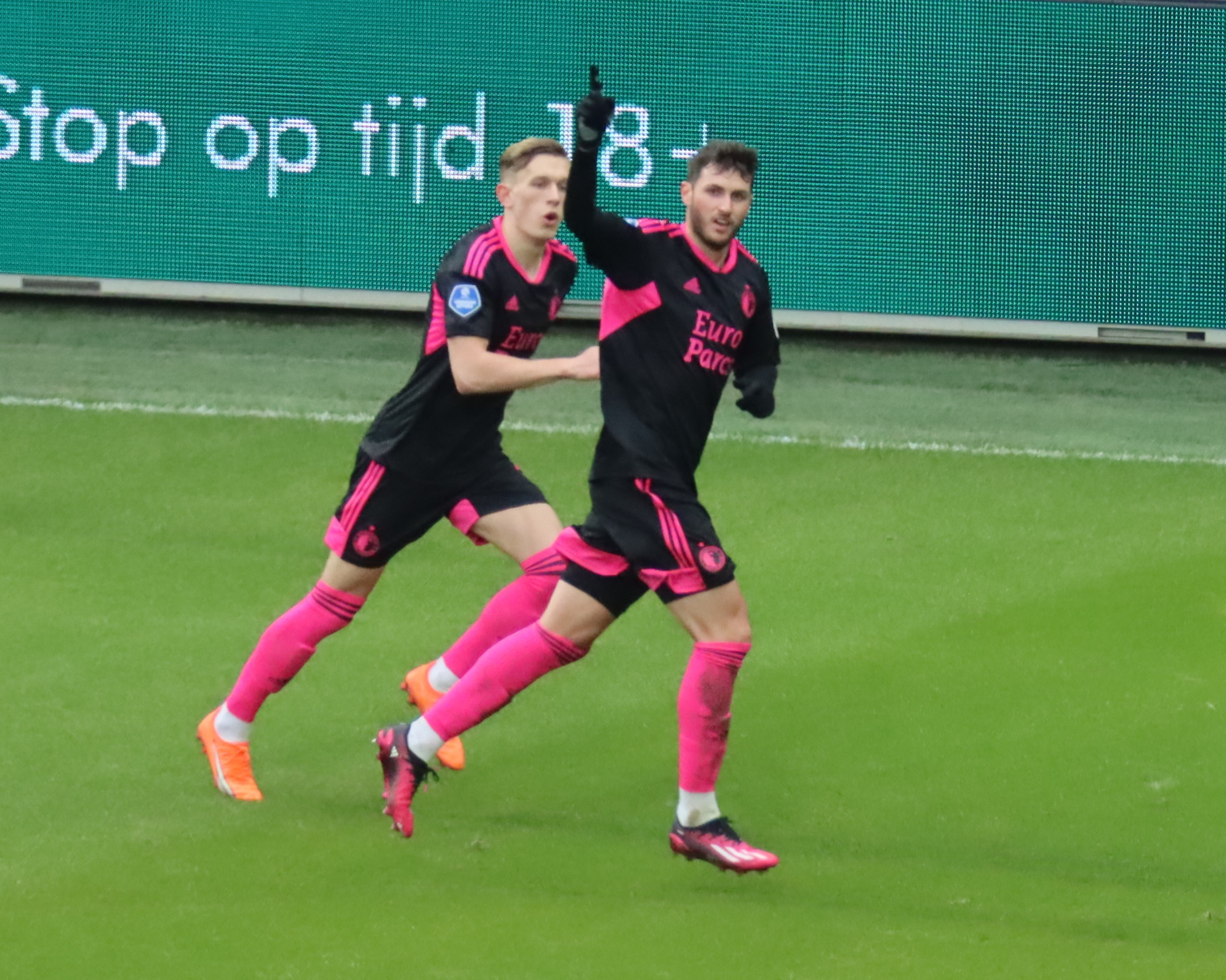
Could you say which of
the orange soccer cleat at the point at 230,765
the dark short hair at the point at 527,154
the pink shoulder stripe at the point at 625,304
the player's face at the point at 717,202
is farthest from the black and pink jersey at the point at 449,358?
the orange soccer cleat at the point at 230,765

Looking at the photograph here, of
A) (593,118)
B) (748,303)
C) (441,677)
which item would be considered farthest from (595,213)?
(441,677)

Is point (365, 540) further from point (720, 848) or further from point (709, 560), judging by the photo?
point (720, 848)

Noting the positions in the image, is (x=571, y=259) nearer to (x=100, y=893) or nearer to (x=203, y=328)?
(x=100, y=893)

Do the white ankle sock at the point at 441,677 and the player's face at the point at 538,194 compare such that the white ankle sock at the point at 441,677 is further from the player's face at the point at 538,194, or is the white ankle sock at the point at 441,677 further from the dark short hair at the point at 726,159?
the dark short hair at the point at 726,159

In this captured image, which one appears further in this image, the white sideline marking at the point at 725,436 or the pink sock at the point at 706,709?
the white sideline marking at the point at 725,436

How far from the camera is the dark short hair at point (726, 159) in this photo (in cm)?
567

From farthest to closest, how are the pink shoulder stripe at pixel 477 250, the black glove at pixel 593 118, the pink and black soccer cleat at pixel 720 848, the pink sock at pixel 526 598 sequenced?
the pink sock at pixel 526 598 → the pink shoulder stripe at pixel 477 250 → the pink and black soccer cleat at pixel 720 848 → the black glove at pixel 593 118

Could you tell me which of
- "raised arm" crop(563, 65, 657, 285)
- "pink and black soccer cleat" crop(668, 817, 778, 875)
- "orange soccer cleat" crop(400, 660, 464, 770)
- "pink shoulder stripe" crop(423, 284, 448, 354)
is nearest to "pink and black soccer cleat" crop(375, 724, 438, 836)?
"orange soccer cleat" crop(400, 660, 464, 770)

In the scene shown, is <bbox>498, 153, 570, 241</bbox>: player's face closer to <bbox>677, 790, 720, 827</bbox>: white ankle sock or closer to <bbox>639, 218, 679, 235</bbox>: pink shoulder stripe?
<bbox>639, 218, 679, 235</bbox>: pink shoulder stripe

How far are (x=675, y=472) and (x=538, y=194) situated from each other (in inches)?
41.3

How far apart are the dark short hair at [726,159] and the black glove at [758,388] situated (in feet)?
1.94

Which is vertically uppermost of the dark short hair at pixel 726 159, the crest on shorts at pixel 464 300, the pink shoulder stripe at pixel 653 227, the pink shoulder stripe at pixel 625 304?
the dark short hair at pixel 726 159

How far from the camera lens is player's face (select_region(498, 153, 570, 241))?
6.22 m

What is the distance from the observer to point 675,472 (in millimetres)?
5801
